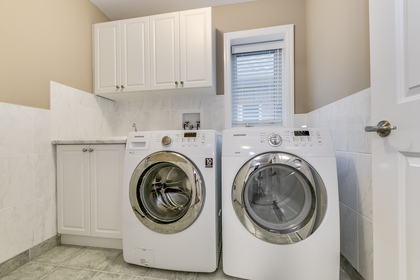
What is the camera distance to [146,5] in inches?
76.2

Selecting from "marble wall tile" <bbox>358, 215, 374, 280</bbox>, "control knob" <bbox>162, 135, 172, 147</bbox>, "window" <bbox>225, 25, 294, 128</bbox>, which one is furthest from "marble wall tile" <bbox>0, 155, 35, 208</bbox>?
"marble wall tile" <bbox>358, 215, 374, 280</bbox>

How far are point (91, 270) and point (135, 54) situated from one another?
186 centimetres

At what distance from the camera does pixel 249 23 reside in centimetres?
194

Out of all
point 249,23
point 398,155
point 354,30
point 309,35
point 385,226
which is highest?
point 249,23

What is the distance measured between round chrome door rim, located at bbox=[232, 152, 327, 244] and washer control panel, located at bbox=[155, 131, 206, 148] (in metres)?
0.33

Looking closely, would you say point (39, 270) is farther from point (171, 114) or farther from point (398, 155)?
point (398, 155)

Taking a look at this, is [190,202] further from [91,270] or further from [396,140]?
[396,140]

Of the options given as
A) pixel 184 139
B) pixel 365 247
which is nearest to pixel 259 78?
pixel 184 139

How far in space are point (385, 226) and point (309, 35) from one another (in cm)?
179

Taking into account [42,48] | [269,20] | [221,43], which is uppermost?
[269,20]

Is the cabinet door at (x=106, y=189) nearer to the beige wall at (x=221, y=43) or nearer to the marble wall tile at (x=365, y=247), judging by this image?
the beige wall at (x=221, y=43)

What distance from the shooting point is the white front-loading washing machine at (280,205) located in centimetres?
96

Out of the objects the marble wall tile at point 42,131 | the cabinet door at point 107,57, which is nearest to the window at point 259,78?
the cabinet door at point 107,57

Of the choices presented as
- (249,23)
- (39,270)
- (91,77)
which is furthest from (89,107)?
(249,23)
